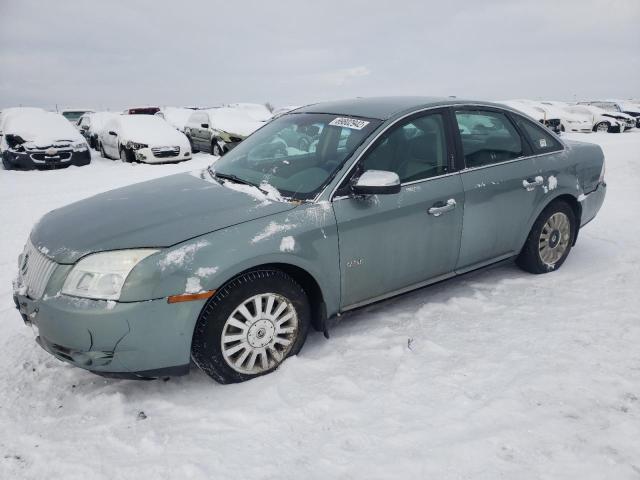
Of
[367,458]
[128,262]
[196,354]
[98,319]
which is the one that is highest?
[128,262]

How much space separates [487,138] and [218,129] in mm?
11490

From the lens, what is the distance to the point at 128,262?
2514mm

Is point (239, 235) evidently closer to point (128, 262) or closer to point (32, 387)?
point (128, 262)

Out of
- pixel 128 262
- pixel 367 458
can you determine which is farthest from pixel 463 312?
pixel 128 262

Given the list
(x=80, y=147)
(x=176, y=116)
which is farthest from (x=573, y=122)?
(x=80, y=147)

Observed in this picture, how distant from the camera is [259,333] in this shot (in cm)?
286

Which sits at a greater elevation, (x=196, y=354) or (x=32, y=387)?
(x=196, y=354)

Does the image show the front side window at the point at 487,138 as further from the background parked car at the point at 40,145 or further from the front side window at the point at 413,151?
the background parked car at the point at 40,145

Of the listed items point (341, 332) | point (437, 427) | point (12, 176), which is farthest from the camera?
point (12, 176)

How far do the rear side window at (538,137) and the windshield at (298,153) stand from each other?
162 centimetres

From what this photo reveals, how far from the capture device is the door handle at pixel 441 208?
3387mm

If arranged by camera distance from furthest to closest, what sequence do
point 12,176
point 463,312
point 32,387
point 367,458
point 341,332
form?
point 12,176, point 463,312, point 341,332, point 32,387, point 367,458

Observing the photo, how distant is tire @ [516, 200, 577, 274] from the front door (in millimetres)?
1055

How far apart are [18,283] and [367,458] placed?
88.8 inches
